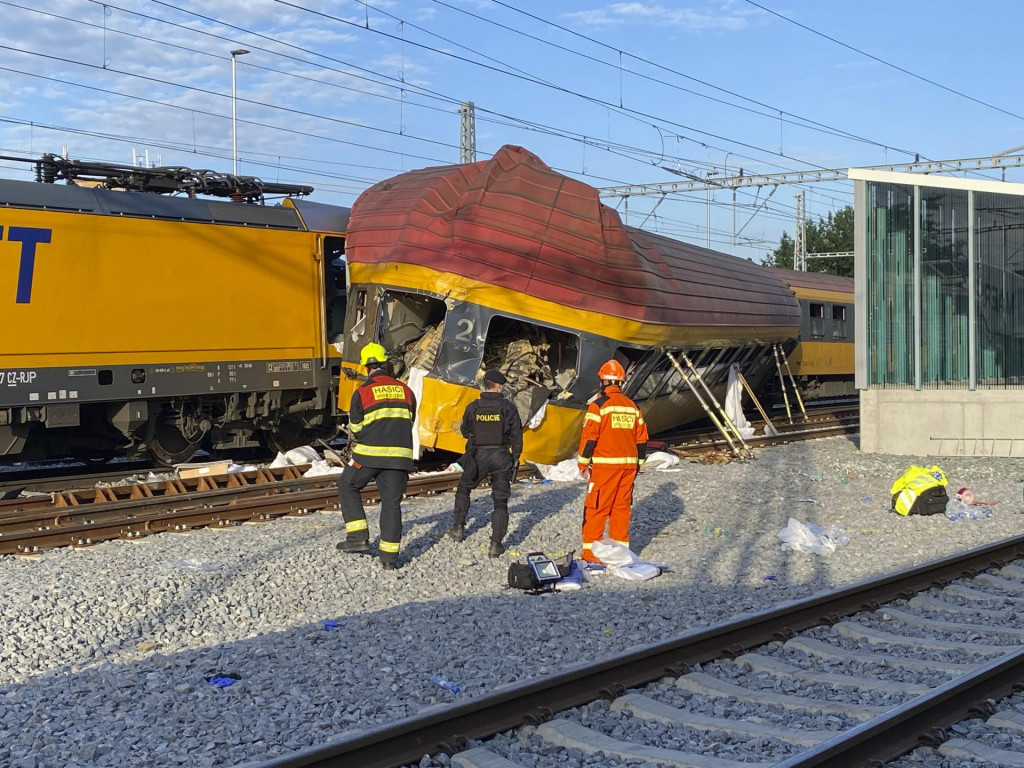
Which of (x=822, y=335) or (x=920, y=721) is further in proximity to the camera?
(x=822, y=335)

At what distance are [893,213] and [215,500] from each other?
11.2 m

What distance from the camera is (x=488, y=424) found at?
29.1 feet

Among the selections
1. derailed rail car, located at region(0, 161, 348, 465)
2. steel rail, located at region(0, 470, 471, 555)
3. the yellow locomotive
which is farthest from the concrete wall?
derailed rail car, located at region(0, 161, 348, 465)

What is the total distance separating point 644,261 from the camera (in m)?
13.9

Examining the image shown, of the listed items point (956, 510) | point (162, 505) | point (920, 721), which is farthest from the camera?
point (956, 510)

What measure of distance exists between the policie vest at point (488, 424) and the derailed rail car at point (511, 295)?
11.3 ft

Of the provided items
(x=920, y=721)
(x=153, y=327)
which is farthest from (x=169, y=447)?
(x=920, y=721)

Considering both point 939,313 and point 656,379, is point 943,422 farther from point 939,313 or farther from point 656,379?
point 656,379

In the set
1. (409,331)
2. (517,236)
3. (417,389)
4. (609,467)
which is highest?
(517,236)

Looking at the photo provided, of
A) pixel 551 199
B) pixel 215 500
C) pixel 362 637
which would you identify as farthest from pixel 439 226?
pixel 362 637

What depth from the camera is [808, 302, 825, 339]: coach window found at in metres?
24.4

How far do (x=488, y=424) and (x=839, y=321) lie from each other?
1915 centimetres

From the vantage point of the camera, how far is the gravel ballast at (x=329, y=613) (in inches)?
191

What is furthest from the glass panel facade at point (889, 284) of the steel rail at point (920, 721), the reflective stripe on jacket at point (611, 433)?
the steel rail at point (920, 721)
